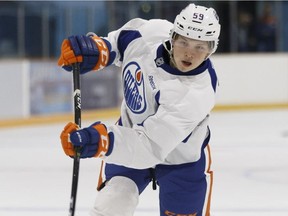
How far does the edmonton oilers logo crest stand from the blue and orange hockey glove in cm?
10

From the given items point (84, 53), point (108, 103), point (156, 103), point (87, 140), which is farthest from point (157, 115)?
point (108, 103)

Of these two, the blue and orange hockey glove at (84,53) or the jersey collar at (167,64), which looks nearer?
the jersey collar at (167,64)

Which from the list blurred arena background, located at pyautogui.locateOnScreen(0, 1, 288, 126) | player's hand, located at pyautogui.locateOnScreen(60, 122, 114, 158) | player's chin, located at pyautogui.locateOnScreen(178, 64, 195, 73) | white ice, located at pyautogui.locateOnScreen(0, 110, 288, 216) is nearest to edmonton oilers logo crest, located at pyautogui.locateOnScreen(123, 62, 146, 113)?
player's chin, located at pyautogui.locateOnScreen(178, 64, 195, 73)

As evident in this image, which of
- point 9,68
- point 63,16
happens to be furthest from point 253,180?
point 63,16

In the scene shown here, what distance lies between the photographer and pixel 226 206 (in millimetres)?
3451

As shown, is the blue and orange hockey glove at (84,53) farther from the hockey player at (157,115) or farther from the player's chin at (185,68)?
the player's chin at (185,68)

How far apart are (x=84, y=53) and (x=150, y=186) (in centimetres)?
152

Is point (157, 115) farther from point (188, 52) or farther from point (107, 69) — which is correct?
point (107, 69)

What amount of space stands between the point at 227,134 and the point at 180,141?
4.05 m

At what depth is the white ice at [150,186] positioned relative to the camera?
3439mm

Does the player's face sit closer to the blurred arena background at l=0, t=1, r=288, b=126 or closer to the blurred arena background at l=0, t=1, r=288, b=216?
the blurred arena background at l=0, t=1, r=288, b=216

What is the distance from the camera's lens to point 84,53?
255 cm

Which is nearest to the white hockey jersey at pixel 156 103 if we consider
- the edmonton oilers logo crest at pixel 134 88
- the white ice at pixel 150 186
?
the edmonton oilers logo crest at pixel 134 88

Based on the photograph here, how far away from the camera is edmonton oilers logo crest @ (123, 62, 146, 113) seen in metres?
2.49
